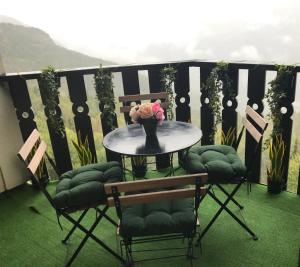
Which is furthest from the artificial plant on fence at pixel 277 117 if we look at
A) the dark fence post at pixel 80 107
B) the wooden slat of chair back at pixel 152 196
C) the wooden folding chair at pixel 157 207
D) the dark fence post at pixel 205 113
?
the dark fence post at pixel 80 107

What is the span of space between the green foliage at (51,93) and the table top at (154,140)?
824 mm

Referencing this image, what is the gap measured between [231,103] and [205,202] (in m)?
1.00

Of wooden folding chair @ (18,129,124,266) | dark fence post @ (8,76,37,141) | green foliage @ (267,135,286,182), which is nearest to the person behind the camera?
Answer: wooden folding chair @ (18,129,124,266)

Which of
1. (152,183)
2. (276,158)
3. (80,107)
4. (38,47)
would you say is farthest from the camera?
(38,47)

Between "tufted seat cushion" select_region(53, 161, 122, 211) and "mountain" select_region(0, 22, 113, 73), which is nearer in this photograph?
"tufted seat cushion" select_region(53, 161, 122, 211)

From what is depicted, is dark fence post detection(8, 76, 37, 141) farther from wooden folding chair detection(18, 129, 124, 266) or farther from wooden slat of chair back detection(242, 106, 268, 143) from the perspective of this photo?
wooden slat of chair back detection(242, 106, 268, 143)

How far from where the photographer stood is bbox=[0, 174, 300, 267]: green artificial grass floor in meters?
2.16

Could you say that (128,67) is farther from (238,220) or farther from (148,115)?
(238,220)

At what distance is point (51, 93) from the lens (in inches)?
115

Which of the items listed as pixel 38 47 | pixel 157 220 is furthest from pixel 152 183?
pixel 38 47

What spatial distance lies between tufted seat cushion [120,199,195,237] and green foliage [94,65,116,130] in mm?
1451

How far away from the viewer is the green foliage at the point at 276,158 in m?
2.73

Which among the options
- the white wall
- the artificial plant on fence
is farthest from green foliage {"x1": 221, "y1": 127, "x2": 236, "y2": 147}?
the white wall

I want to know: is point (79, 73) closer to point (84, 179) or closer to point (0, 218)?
point (84, 179)
